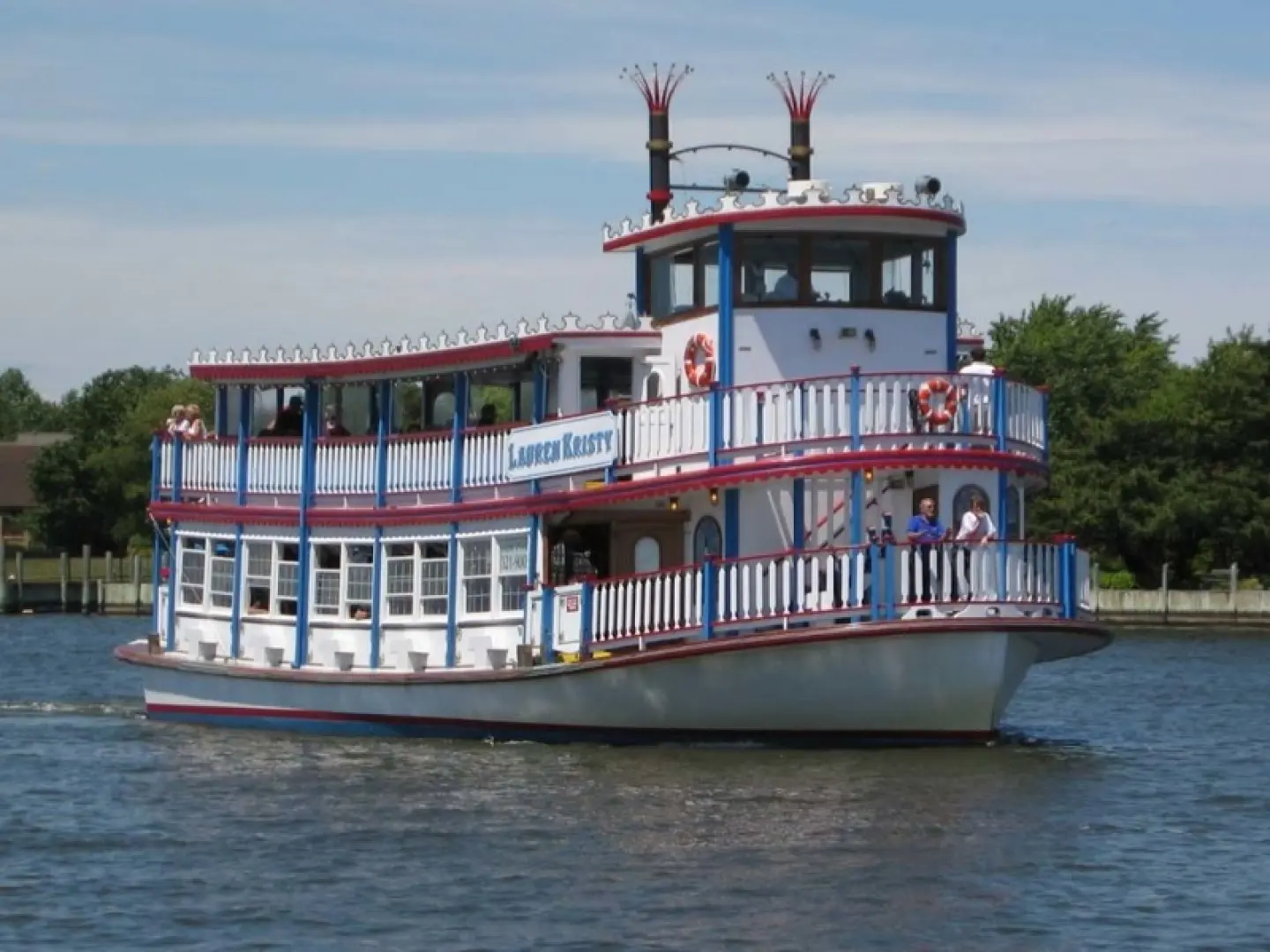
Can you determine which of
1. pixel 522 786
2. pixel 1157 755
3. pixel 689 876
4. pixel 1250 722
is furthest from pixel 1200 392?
pixel 689 876

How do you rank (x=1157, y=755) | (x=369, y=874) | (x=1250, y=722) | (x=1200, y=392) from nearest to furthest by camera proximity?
(x=369, y=874)
(x=1157, y=755)
(x=1250, y=722)
(x=1200, y=392)

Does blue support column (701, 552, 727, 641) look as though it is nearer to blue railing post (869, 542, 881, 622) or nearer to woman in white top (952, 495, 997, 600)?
blue railing post (869, 542, 881, 622)

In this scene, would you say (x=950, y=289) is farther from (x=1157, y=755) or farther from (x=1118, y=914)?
(x=1118, y=914)

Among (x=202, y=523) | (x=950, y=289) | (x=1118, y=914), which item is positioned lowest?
(x=1118, y=914)

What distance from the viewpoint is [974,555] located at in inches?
1032

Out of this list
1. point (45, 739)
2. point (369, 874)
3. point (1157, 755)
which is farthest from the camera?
point (45, 739)

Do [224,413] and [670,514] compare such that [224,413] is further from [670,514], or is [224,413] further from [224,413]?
[670,514]

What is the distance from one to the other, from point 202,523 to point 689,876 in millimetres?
14336

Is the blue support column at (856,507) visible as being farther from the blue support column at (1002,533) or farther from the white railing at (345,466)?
the white railing at (345,466)

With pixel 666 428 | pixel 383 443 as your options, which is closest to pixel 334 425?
pixel 383 443

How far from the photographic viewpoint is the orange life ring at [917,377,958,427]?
2648 cm

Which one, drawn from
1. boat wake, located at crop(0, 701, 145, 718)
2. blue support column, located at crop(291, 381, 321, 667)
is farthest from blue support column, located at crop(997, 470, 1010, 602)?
boat wake, located at crop(0, 701, 145, 718)

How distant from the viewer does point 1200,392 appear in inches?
2790

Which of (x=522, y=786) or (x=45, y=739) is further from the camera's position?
(x=45, y=739)
